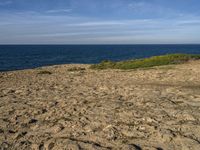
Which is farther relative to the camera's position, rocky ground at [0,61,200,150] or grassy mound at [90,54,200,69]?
grassy mound at [90,54,200,69]

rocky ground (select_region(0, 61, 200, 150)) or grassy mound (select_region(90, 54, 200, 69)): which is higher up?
rocky ground (select_region(0, 61, 200, 150))

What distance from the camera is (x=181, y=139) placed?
284 inches

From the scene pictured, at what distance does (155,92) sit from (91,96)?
8.06 feet

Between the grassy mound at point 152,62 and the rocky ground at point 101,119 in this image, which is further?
the grassy mound at point 152,62

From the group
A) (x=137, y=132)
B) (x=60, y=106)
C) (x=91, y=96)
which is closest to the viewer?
(x=137, y=132)

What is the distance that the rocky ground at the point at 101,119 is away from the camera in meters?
7.11

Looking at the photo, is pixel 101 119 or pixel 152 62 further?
pixel 152 62

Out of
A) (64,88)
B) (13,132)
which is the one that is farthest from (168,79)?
(13,132)

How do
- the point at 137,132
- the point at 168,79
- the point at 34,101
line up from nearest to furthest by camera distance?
the point at 137,132, the point at 34,101, the point at 168,79

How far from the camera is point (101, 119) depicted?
28.8 ft

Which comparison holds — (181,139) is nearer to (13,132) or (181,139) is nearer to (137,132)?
(137,132)

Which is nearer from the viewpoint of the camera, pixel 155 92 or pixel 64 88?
pixel 155 92

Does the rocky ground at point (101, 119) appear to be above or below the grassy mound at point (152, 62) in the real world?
above

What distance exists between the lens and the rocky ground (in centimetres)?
711
